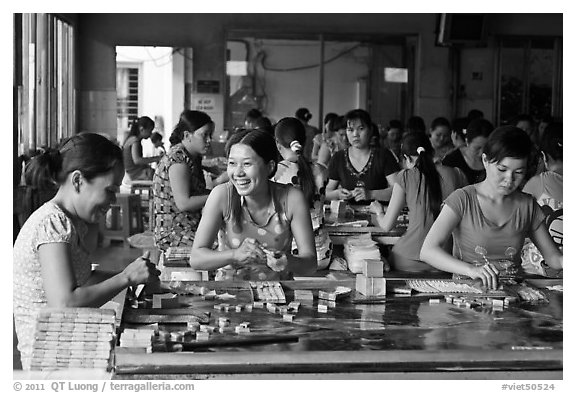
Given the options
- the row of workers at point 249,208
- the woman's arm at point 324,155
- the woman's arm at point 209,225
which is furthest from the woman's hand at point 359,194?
the woman's arm at point 324,155

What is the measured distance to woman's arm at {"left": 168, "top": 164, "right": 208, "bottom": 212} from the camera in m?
5.39

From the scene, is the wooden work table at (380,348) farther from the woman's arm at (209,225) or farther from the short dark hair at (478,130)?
the short dark hair at (478,130)

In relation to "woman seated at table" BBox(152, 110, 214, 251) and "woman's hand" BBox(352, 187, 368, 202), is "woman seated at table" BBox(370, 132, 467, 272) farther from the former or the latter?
"woman seated at table" BBox(152, 110, 214, 251)

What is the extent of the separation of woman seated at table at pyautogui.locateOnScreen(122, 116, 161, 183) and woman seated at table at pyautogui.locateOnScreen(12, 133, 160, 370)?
7.20 m

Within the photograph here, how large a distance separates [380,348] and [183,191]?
3.06 m

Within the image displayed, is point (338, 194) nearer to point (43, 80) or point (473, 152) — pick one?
point (473, 152)

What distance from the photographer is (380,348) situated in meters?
2.52

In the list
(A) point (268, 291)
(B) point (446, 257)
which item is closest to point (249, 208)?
(A) point (268, 291)

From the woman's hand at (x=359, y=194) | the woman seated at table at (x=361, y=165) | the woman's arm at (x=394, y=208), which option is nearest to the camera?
the woman's arm at (x=394, y=208)

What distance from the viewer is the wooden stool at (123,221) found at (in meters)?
9.55

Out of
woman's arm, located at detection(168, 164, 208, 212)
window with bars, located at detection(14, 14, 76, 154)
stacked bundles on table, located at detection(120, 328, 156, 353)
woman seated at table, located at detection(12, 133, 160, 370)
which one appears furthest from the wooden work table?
window with bars, located at detection(14, 14, 76, 154)

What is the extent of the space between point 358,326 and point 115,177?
931 mm

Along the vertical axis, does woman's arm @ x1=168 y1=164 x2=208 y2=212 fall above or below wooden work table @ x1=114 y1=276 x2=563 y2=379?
above

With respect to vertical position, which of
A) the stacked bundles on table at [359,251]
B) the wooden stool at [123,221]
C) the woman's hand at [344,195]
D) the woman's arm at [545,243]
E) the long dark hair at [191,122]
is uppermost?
the long dark hair at [191,122]
